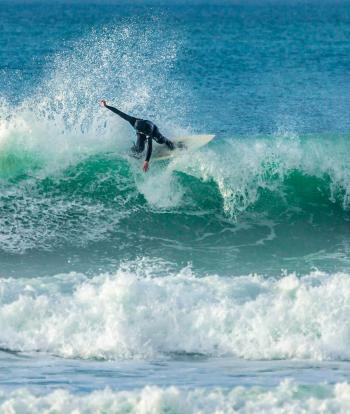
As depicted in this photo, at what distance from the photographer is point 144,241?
18.1 m

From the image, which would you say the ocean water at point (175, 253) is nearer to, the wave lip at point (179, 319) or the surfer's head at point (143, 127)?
the wave lip at point (179, 319)

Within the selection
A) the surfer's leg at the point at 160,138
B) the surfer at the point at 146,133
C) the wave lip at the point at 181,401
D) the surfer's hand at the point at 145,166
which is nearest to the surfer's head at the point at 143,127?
the surfer at the point at 146,133

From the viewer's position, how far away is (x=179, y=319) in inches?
512

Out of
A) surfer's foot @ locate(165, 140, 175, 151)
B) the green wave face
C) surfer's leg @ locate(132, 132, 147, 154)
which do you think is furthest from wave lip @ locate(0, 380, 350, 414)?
surfer's foot @ locate(165, 140, 175, 151)

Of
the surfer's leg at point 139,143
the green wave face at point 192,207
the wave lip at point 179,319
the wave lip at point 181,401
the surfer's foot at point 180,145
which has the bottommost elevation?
the wave lip at point 181,401

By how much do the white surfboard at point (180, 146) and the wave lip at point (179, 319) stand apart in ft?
18.3

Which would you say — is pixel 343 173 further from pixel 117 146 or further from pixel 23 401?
pixel 23 401

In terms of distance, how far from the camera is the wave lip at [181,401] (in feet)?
33.2

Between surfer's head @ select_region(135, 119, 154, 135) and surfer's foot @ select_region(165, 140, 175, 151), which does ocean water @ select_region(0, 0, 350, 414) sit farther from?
surfer's head @ select_region(135, 119, 154, 135)

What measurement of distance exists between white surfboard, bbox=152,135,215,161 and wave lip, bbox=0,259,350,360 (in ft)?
18.3

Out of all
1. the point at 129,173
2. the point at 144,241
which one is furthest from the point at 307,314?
the point at 129,173

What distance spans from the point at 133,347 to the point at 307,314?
219cm

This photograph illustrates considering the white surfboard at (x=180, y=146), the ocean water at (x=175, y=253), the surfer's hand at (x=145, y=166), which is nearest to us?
the ocean water at (x=175, y=253)

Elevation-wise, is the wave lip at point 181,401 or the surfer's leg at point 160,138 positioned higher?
the surfer's leg at point 160,138
